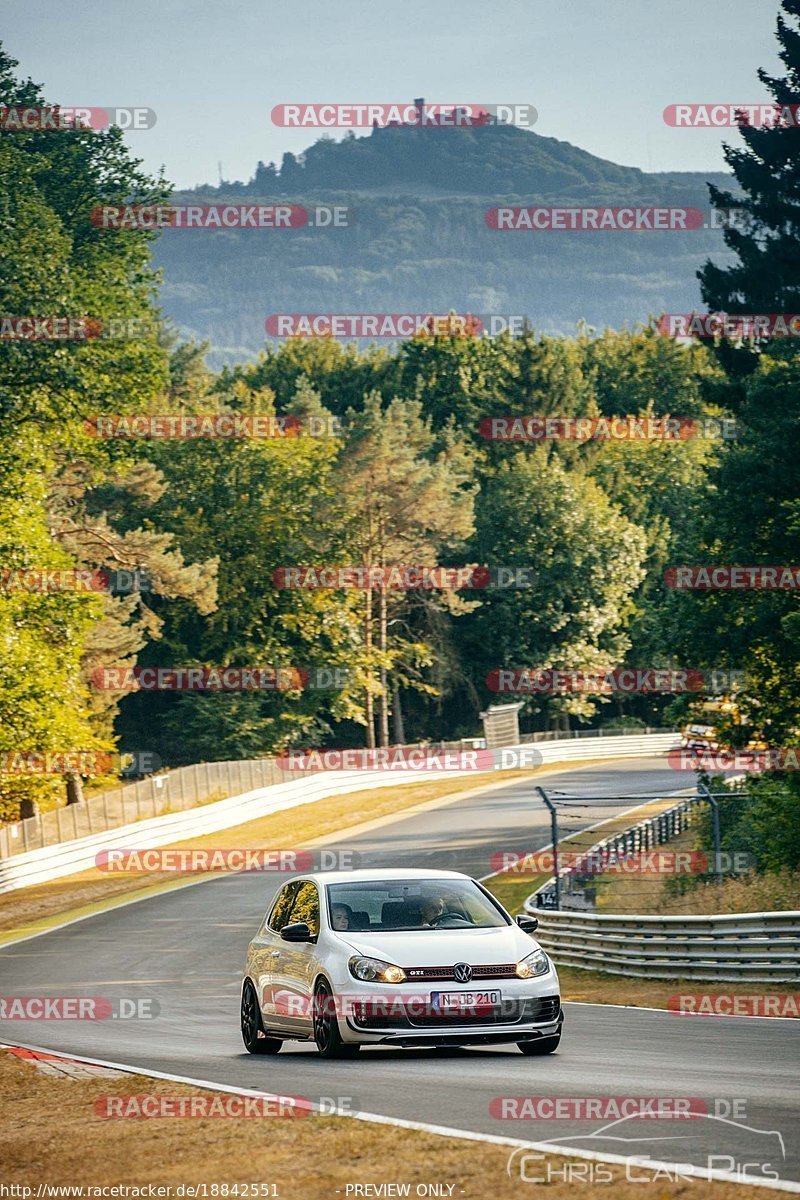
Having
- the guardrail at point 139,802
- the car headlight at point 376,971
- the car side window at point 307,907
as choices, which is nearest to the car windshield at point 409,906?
Result: the car side window at point 307,907

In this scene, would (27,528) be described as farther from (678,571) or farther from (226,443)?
(226,443)

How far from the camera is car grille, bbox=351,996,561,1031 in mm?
12250

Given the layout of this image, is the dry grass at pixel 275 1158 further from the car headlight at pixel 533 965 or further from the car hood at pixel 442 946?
the car headlight at pixel 533 965

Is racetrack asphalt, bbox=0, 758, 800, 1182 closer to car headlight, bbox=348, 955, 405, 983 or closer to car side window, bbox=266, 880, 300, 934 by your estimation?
car headlight, bbox=348, 955, 405, 983

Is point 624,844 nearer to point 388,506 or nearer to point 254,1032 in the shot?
point 254,1032

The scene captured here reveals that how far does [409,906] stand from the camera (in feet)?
43.9

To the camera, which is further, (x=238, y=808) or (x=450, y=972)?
(x=238, y=808)

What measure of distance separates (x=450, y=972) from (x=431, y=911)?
1.09 meters

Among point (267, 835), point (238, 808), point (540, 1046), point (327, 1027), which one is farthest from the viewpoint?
point (238, 808)

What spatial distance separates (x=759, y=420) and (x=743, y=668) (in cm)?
558

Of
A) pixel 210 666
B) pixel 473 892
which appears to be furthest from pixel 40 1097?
pixel 210 666

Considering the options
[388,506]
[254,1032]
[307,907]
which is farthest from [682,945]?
[388,506]

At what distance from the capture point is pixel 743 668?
37.2 metres

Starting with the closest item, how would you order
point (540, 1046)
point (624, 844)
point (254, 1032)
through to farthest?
Answer: point (540, 1046) < point (254, 1032) < point (624, 844)
